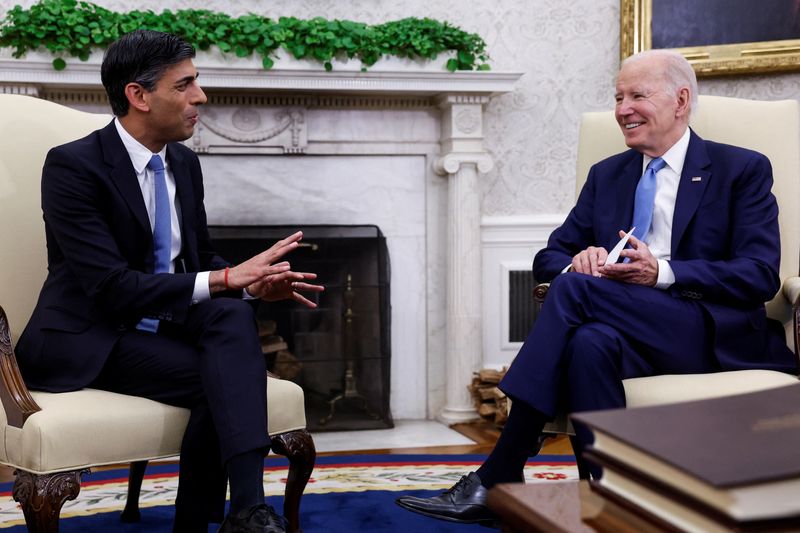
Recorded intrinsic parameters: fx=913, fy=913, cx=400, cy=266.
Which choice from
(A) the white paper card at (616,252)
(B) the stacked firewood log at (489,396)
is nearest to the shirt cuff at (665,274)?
(A) the white paper card at (616,252)

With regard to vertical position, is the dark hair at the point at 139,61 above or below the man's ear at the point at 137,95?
above

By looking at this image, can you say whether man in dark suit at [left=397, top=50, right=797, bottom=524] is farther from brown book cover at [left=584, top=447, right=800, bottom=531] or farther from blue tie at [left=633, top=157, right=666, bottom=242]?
brown book cover at [left=584, top=447, right=800, bottom=531]

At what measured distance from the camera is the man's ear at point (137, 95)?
2.32 m

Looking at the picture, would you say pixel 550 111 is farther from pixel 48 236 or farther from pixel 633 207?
pixel 48 236

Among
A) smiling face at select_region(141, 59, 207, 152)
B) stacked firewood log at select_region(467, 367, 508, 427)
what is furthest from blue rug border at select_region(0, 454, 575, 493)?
smiling face at select_region(141, 59, 207, 152)

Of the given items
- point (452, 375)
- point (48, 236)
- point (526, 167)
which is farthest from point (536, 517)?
point (526, 167)

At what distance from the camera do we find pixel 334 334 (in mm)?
4383

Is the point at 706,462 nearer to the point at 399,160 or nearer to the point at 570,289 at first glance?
the point at 570,289

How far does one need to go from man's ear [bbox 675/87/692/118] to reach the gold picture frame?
1982mm

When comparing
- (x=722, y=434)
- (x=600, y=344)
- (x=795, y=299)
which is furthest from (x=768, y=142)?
(x=722, y=434)

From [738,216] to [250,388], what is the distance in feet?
4.68

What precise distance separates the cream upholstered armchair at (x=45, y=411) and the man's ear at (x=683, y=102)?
1.41 metres

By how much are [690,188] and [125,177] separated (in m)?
1.53

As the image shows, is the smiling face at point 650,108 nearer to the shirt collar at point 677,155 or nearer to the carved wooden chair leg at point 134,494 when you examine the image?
the shirt collar at point 677,155
